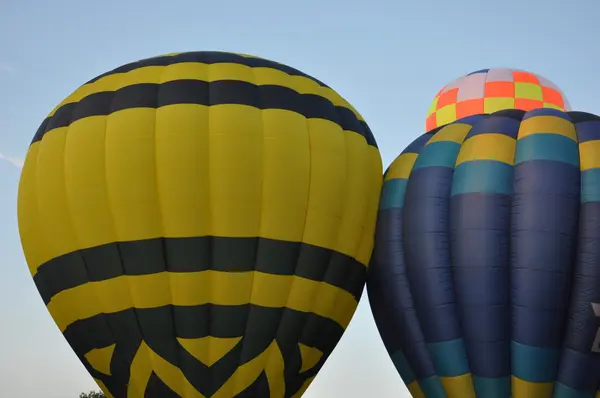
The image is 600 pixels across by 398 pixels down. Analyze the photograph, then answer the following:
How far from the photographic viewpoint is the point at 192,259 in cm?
917

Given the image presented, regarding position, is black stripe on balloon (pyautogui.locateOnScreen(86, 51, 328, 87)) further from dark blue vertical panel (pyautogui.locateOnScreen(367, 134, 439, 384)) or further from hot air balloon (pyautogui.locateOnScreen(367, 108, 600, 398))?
hot air balloon (pyautogui.locateOnScreen(367, 108, 600, 398))

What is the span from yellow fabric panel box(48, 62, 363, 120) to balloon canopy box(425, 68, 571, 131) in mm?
4909

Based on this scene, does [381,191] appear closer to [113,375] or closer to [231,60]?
[231,60]

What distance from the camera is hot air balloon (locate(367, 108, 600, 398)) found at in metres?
9.28

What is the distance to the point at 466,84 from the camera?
15062 millimetres

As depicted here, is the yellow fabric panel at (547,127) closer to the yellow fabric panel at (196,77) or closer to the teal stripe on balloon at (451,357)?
the yellow fabric panel at (196,77)

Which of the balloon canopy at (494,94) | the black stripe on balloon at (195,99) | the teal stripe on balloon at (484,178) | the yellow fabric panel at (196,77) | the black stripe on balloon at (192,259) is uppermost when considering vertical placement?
the balloon canopy at (494,94)

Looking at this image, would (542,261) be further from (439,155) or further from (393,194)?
(393,194)

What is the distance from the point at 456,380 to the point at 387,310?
1.06m

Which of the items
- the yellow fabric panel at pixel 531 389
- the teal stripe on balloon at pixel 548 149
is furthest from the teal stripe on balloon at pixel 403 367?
→ the teal stripe on balloon at pixel 548 149

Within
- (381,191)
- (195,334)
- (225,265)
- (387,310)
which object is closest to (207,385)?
(195,334)

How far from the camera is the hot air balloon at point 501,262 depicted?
9281mm

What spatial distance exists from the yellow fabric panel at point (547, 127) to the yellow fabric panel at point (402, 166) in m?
1.21

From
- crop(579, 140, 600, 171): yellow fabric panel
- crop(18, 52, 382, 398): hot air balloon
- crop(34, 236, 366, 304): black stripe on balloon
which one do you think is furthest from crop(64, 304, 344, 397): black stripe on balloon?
crop(579, 140, 600, 171): yellow fabric panel
